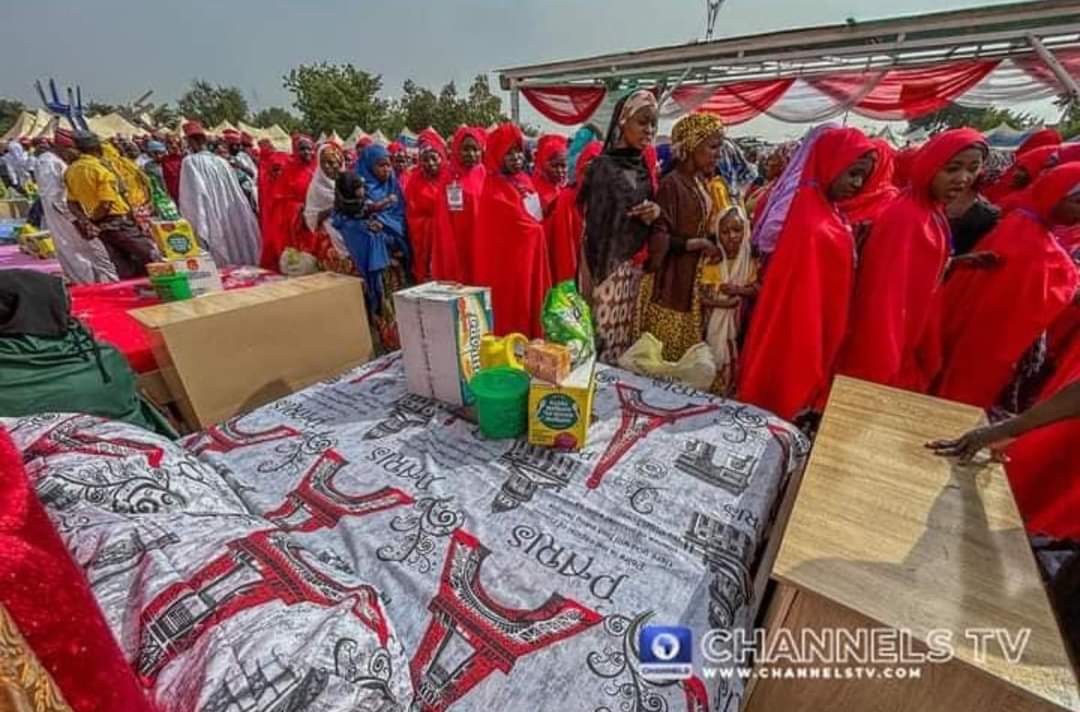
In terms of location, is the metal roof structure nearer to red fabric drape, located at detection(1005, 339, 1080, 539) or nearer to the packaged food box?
red fabric drape, located at detection(1005, 339, 1080, 539)

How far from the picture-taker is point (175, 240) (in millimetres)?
2209

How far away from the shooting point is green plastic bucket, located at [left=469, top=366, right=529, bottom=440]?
1209mm

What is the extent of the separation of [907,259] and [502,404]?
1.46 metres

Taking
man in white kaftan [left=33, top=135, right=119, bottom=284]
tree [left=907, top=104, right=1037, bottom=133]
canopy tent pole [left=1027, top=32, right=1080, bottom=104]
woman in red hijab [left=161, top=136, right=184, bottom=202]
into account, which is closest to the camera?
man in white kaftan [left=33, top=135, right=119, bottom=284]

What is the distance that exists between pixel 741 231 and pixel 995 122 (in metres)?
22.5

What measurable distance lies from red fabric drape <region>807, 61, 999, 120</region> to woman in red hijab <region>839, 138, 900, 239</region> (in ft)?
16.0

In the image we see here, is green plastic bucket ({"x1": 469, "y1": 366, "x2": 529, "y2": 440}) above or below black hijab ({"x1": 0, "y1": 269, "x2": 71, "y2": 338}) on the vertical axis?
below

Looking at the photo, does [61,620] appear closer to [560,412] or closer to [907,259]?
[560,412]

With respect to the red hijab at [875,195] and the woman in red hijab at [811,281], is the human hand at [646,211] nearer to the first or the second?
the woman in red hijab at [811,281]

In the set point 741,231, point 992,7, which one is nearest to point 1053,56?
point 992,7

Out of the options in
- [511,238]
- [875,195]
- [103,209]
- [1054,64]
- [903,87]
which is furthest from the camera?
[903,87]

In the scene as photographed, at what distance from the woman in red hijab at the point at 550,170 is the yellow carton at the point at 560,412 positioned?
1.72 metres

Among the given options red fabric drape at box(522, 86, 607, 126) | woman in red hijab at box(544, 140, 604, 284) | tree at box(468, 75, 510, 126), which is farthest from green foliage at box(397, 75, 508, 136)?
woman in red hijab at box(544, 140, 604, 284)

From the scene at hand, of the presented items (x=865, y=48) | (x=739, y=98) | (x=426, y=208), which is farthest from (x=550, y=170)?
(x=739, y=98)
